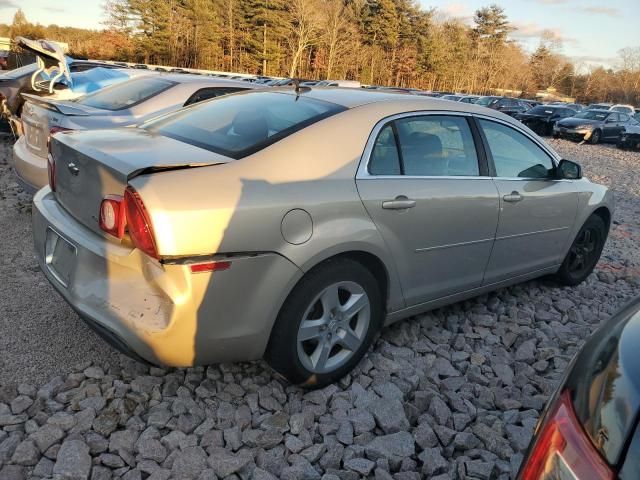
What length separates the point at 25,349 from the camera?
293 cm

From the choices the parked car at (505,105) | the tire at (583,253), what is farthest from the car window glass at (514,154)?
the parked car at (505,105)

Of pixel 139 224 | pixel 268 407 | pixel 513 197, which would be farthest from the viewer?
pixel 513 197

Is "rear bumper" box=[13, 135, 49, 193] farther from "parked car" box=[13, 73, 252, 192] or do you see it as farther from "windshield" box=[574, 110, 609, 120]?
"windshield" box=[574, 110, 609, 120]

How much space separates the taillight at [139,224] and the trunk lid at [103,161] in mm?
98

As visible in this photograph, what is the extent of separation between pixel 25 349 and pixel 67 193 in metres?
0.94

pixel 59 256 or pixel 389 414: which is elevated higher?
pixel 59 256

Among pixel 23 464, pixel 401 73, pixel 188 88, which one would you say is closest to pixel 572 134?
pixel 188 88

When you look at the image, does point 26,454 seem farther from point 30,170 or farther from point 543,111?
point 543,111

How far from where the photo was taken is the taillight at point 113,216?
2.26 m

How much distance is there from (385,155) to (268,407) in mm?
1481

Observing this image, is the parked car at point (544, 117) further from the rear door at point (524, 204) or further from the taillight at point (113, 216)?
the taillight at point (113, 216)

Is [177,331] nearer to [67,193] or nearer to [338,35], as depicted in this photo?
[67,193]

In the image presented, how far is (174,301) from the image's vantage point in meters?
2.16

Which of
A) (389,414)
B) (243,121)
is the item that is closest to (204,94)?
(243,121)
